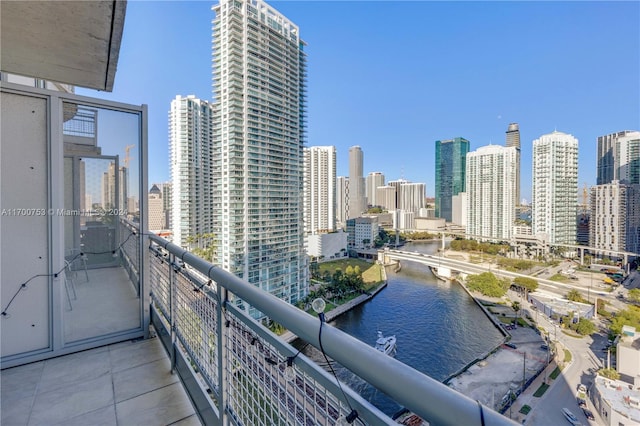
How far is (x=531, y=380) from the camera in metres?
10.6

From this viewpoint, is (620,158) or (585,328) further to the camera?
(620,158)

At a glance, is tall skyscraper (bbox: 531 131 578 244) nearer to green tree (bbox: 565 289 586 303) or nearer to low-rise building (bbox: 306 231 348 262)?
green tree (bbox: 565 289 586 303)

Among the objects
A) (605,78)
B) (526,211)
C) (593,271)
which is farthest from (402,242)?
(605,78)

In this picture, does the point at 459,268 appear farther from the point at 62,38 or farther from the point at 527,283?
the point at 62,38

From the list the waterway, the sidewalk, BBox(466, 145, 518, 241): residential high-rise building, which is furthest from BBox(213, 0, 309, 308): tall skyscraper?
BBox(466, 145, 518, 241): residential high-rise building

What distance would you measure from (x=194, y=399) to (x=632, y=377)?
53.8ft

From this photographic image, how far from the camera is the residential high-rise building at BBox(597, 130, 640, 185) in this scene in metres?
29.3

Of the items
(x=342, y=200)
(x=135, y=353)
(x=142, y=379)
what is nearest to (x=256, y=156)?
(x=135, y=353)

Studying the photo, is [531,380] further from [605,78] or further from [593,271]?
[605,78]

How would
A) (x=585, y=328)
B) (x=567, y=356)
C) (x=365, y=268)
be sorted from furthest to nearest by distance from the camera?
(x=365, y=268) < (x=585, y=328) < (x=567, y=356)

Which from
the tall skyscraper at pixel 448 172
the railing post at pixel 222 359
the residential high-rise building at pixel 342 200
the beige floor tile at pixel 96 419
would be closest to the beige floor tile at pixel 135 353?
the beige floor tile at pixel 96 419

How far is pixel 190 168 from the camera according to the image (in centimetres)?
2239

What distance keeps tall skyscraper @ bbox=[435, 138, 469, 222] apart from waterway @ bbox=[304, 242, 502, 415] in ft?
122

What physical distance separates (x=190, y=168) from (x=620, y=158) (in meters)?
45.2
